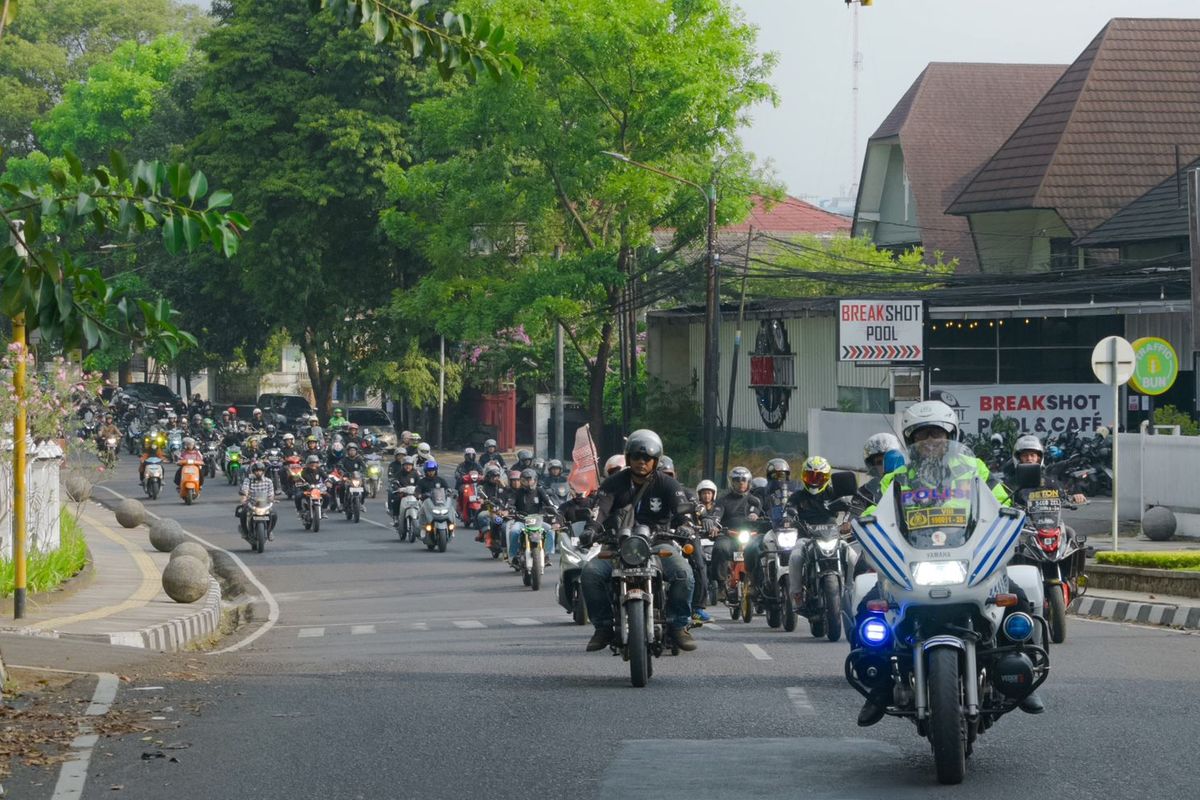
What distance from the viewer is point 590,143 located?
150 feet

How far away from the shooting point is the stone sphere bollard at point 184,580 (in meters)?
21.0

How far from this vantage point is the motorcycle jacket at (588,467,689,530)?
12.7 metres

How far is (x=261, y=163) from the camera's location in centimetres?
5759

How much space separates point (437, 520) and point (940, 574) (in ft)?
78.1

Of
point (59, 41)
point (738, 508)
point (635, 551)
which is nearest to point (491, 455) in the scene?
point (738, 508)

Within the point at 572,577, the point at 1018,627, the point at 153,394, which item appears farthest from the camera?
the point at 153,394

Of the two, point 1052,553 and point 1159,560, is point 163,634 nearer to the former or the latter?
point 1052,553

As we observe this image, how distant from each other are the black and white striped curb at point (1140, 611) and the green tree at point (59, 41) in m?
77.1

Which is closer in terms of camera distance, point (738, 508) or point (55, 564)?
point (738, 508)

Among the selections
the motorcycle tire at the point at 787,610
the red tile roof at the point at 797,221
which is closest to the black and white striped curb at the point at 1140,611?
the motorcycle tire at the point at 787,610

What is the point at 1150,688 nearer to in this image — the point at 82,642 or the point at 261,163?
the point at 82,642

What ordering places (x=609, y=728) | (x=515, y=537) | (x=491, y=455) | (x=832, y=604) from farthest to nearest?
(x=491, y=455), (x=515, y=537), (x=832, y=604), (x=609, y=728)

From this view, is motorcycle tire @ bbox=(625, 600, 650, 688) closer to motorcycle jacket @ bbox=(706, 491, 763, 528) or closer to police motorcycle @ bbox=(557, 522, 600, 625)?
police motorcycle @ bbox=(557, 522, 600, 625)

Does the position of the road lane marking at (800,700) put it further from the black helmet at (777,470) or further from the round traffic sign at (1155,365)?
the round traffic sign at (1155,365)
